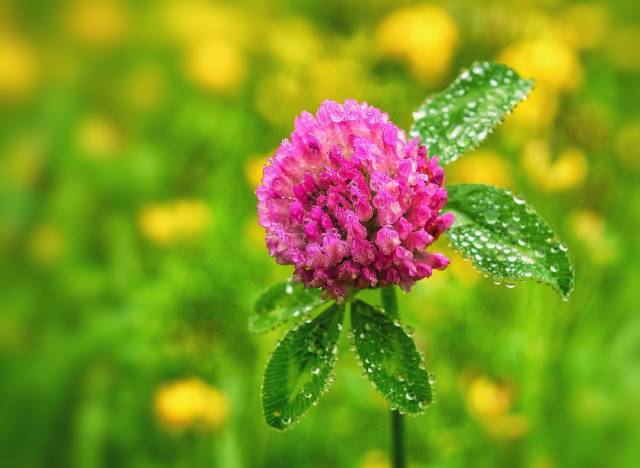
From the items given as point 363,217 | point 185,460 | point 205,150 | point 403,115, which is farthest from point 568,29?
point 363,217

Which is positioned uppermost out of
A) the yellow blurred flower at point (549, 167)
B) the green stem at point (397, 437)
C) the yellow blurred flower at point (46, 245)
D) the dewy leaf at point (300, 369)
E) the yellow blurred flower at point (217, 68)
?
the yellow blurred flower at point (217, 68)

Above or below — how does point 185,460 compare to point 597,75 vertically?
below

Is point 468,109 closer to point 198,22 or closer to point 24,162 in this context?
point 24,162

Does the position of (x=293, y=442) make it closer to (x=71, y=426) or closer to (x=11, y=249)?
(x=71, y=426)

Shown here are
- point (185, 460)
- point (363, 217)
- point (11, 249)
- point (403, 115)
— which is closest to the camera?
point (363, 217)

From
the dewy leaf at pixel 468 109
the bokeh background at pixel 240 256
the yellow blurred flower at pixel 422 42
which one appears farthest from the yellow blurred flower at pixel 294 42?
the dewy leaf at pixel 468 109

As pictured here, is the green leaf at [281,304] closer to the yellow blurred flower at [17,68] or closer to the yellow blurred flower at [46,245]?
the yellow blurred flower at [46,245]
